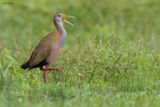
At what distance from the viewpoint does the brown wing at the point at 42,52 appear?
10.6 meters

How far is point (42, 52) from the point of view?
10.6 m

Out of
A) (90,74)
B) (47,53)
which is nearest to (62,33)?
(47,53)

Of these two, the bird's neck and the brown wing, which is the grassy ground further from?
the bird's neck

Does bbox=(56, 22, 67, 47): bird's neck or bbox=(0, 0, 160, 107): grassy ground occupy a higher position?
bbox=(56, 22, 67, 47): bird's neck

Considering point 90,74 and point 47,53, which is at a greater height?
point 47,53

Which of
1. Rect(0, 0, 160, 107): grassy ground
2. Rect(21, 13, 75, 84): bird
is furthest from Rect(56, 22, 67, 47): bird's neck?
Rect(0, 0, 160, 107): grassy ground

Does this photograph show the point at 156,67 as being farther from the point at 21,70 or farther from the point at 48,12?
the point at 48,12

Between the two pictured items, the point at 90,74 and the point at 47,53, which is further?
the point at 90,74

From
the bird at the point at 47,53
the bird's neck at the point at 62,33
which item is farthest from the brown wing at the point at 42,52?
the bird's neck at the point at 62,33

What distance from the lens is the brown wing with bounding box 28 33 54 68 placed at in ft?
34.8

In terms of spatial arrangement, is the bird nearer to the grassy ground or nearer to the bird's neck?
the bird's neck

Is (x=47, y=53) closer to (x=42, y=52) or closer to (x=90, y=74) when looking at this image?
(x=42, y=52)

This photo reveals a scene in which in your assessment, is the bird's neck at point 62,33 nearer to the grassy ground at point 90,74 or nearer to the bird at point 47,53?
the bird at point 47,53

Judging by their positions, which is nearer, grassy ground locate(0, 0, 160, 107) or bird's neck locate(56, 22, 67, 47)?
grassy ground locate(0, 0, 160, 107)
